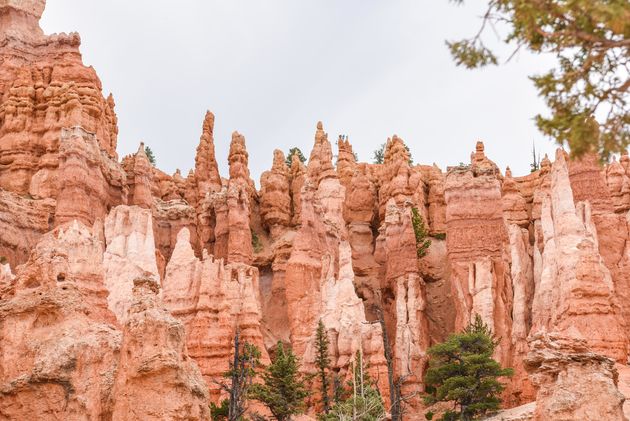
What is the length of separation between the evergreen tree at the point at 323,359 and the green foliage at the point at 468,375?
4543mm

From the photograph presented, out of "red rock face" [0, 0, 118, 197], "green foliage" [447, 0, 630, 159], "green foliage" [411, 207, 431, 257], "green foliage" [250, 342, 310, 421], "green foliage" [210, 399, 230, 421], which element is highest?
"red rock face" [0, 0, 118, 197]

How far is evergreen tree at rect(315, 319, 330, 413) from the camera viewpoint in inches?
1395

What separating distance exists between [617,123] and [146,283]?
408 inches

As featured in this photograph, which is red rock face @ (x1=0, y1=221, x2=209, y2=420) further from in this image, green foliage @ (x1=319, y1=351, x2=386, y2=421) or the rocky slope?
green foliage @ (x1=319, y1=351, x2=386, y2=421)

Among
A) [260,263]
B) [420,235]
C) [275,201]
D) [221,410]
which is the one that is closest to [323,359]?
[221,410]

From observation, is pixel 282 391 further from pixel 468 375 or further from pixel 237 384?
pixel 237 384

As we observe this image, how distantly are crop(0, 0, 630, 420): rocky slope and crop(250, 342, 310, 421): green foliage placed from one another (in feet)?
17.9

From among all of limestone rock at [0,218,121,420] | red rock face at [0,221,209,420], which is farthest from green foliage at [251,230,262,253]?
red rock face at [0,221,209,420]

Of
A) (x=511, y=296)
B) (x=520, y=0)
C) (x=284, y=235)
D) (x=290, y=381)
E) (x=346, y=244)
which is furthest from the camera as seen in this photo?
(x=284, y=235)

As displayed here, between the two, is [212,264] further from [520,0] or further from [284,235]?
[520,0]

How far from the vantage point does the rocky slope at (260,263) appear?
14578 millimetres

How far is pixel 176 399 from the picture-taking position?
13359 mm

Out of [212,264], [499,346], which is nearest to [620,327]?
[499,346]

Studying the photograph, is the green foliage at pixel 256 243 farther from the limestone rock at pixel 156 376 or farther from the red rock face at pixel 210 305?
the limestone rock at pixel 156 376
